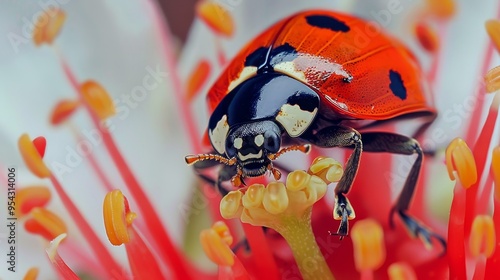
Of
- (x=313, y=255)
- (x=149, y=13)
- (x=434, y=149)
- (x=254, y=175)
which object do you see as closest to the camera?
(x=254, y=175)

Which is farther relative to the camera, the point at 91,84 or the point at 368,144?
the point at 91,84

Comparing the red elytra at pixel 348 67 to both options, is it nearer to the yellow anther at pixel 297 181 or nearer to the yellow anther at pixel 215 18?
the yellow anther at pixel 297 181

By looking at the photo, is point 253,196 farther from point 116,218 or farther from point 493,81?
point 493,81

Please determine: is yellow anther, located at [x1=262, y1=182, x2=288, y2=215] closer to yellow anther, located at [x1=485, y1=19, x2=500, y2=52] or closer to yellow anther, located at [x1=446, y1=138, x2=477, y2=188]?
yellow anther, located at [x1=446, y1=138, x2=477, y2=188]

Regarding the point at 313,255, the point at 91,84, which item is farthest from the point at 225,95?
the point at 91,84

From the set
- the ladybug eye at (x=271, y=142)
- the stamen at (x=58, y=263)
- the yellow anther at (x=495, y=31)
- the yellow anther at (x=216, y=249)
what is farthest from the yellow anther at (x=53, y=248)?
the yellow anther at (x=495, y=31)

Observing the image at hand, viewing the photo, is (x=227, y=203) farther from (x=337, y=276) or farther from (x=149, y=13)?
(x=149, y=13)
